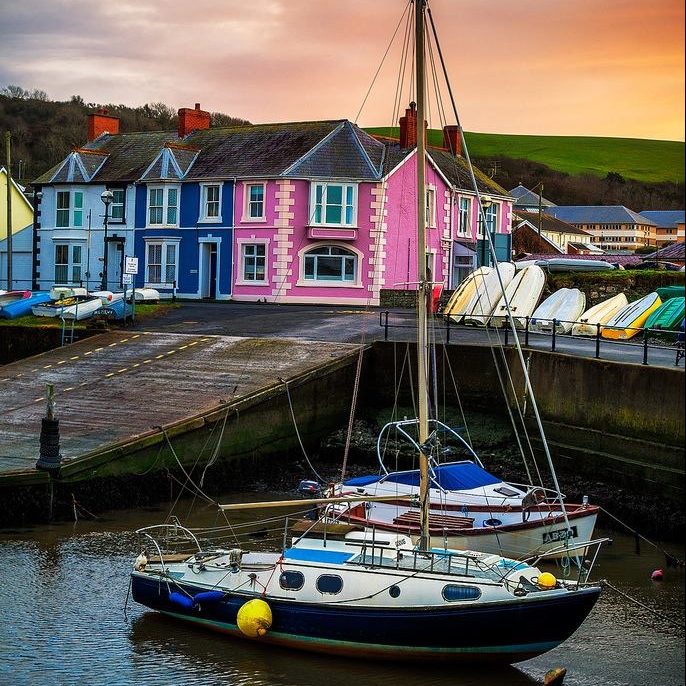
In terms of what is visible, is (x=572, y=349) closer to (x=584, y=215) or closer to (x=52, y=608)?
(x=52, y=608)

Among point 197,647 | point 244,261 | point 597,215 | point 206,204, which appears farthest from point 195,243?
point 597,215

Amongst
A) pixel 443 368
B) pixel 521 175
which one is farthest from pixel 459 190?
pixel 521 175

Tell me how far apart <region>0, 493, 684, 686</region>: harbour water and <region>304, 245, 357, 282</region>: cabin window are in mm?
27509

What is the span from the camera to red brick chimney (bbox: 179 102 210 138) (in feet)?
172

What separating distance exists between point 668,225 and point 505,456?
12393cm

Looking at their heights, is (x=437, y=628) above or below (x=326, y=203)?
below

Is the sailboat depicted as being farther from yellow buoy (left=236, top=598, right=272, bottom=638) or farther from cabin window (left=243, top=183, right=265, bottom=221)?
cabin window (left=243, top=183, right=265, bottom=221)

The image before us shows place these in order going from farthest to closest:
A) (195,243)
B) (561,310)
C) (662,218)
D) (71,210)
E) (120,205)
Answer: (662,218)
(71,210)
(120,205)
(195,243)
(561,310)

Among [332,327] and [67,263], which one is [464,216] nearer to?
[332,327]

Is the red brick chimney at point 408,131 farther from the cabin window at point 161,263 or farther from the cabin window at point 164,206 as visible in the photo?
the cabin window at point 161,263

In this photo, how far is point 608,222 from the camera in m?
134

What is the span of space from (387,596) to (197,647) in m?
2.99

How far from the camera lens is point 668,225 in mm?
143375

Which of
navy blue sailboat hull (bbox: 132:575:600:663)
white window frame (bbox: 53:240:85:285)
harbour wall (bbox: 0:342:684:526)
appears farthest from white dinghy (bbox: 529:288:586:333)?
white window frame (bbox: 53:240:85:285)
